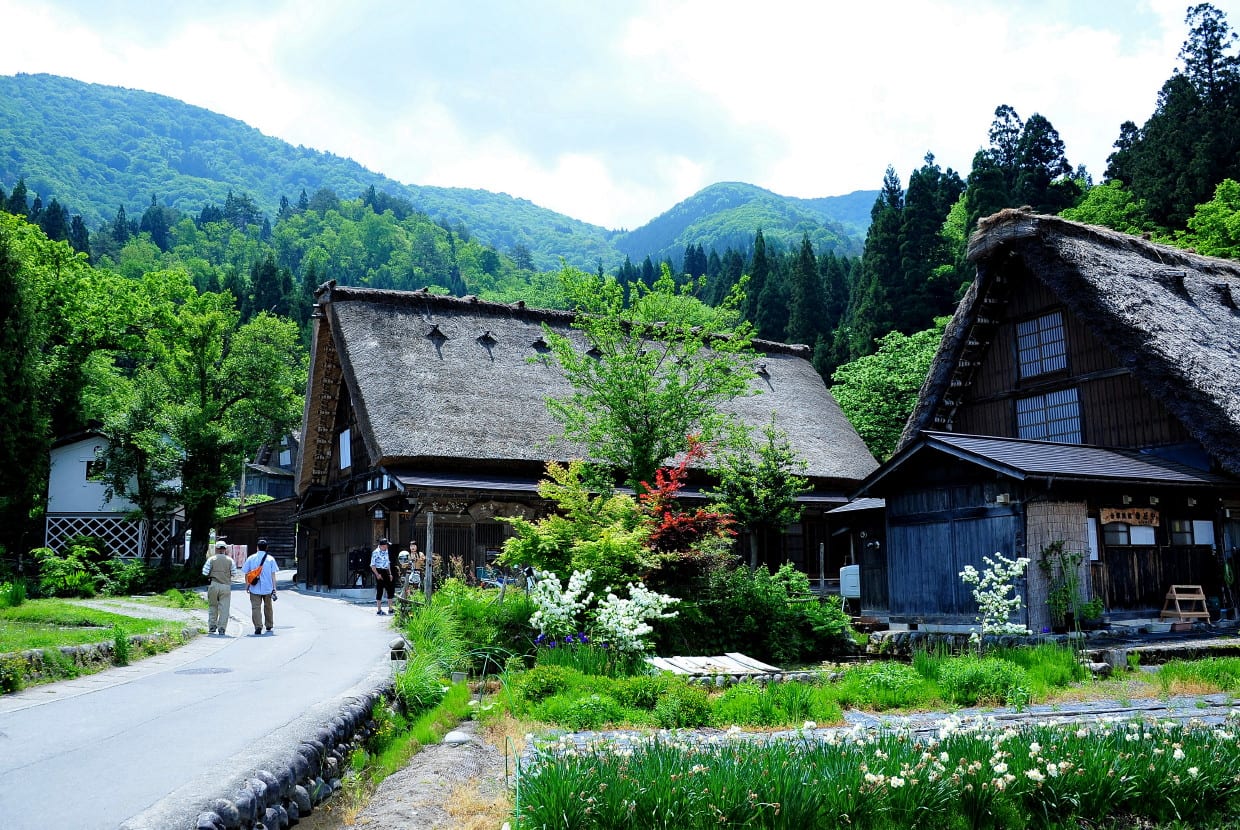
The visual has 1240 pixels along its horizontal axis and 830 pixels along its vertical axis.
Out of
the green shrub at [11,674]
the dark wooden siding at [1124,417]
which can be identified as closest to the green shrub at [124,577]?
the green shrub at [11,674]

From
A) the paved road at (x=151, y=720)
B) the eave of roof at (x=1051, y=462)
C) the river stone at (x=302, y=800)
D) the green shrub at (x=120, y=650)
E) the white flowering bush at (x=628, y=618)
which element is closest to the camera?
the paved road at (x=151, y=720)

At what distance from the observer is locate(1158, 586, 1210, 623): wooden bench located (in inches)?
643

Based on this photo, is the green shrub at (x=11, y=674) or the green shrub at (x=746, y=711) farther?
the green shrub at (x=11, y=674)

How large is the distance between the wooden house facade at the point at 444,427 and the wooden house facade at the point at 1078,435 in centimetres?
663

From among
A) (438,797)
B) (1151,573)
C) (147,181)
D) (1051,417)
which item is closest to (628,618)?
(438,797)

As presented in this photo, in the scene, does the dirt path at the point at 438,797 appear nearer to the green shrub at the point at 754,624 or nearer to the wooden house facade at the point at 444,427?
the green shrub at the point at 754,624

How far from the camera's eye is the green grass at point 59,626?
444 inches

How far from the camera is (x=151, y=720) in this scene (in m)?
8.05

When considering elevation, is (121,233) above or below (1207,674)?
above

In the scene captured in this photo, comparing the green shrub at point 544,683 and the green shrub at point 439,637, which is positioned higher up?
the green shrub at point 439,637

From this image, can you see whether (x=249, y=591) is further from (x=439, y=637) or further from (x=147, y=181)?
(x=147, y=181)

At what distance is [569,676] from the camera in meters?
10.0

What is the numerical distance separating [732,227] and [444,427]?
380 ft

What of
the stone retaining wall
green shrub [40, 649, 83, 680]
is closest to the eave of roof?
the stone retaining wall
